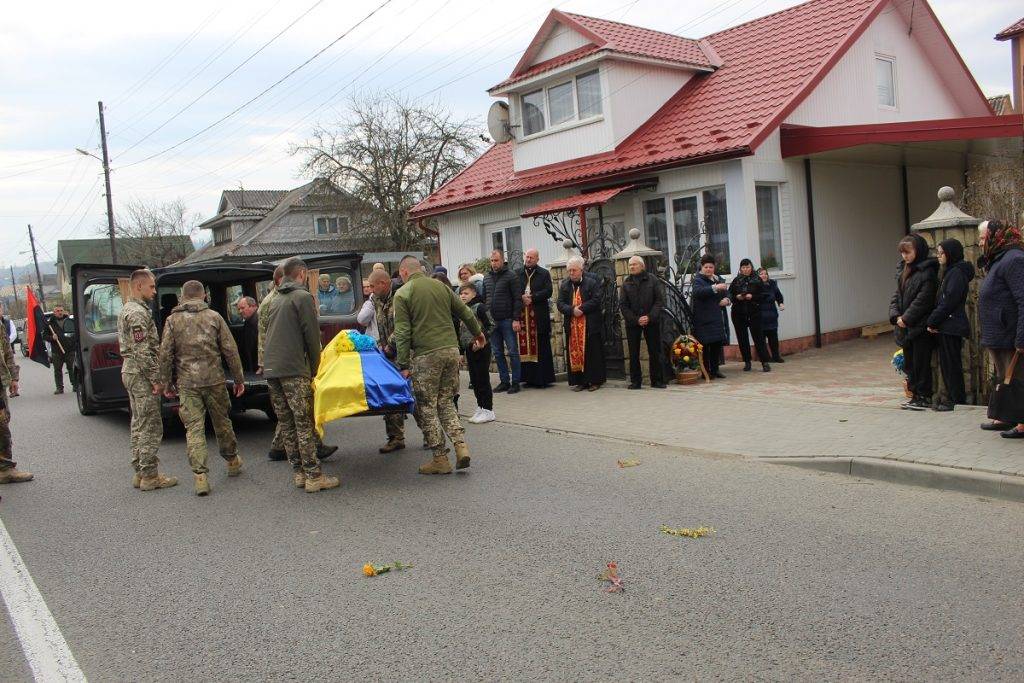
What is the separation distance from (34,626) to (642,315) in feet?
27.5

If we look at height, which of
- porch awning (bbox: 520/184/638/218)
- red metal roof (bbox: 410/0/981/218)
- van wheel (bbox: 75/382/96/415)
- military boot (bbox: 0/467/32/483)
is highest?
red metal roof (bbox: 410/0/981/218)

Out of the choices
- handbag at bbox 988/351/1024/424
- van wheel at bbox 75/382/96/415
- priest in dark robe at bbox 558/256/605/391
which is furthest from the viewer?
van wheel at bbox 75/382/96/415

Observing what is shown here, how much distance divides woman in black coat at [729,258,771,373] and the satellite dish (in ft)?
27.8

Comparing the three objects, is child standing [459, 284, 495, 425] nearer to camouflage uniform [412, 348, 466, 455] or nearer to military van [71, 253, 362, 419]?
military van [71, 253, 362, 419]

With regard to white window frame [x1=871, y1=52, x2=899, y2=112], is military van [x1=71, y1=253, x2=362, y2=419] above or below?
below

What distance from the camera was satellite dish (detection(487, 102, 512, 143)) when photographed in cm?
1941

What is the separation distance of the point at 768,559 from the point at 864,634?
108 cm

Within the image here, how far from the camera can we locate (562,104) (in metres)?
18.4

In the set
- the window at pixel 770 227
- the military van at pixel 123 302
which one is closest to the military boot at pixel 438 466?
the military van at pixel 123 302

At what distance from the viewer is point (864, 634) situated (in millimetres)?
3988

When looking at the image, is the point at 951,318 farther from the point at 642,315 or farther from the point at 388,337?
the point at 388,337

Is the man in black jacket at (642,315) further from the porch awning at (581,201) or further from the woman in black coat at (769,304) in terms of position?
the porch awning at (581,201)

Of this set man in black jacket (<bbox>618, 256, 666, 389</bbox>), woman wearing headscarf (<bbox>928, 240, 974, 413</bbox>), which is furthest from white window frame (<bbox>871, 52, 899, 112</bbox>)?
woman wearing headscarf (<bbox>928, 240, 974, 413</bbox>)

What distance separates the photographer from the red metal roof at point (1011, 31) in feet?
71.5
